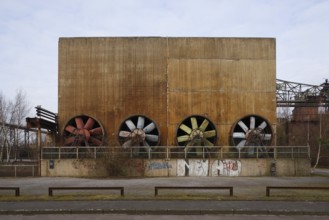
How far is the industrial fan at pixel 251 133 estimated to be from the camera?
31922mm

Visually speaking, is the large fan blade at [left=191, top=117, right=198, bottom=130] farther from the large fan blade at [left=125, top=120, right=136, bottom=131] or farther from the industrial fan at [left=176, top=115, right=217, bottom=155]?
the large fan blade at [left=125, top=120, right=136, bottom=131]

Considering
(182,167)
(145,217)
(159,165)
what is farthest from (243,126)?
(145,217)

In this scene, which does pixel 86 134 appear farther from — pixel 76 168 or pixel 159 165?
pixel 159 165

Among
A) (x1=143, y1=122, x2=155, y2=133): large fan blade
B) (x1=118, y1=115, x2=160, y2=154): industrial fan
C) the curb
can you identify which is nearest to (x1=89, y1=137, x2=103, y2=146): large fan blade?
(x1=118, y1=115, x2=160, y2=154): industrial fan

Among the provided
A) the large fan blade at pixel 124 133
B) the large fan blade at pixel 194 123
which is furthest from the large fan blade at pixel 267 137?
the large fan blade at pixel 124 133

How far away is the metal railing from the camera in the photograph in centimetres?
3003

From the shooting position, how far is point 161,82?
33.7 m

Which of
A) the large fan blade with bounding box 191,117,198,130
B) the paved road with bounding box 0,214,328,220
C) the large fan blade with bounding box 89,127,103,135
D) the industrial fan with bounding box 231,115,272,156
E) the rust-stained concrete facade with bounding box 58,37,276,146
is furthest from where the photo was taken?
the rust-stained concrete facade with bounding box 58,37,276,146

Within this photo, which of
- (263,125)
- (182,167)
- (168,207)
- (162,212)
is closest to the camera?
(162,212)

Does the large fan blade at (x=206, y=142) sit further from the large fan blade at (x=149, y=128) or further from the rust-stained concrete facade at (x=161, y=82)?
the large fan blade at (x=149, y=128)

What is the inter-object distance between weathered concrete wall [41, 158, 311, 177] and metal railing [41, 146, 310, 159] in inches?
17.7

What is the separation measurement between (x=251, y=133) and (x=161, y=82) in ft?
29.7

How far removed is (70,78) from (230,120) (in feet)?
48.9

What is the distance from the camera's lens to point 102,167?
97.3 feet
